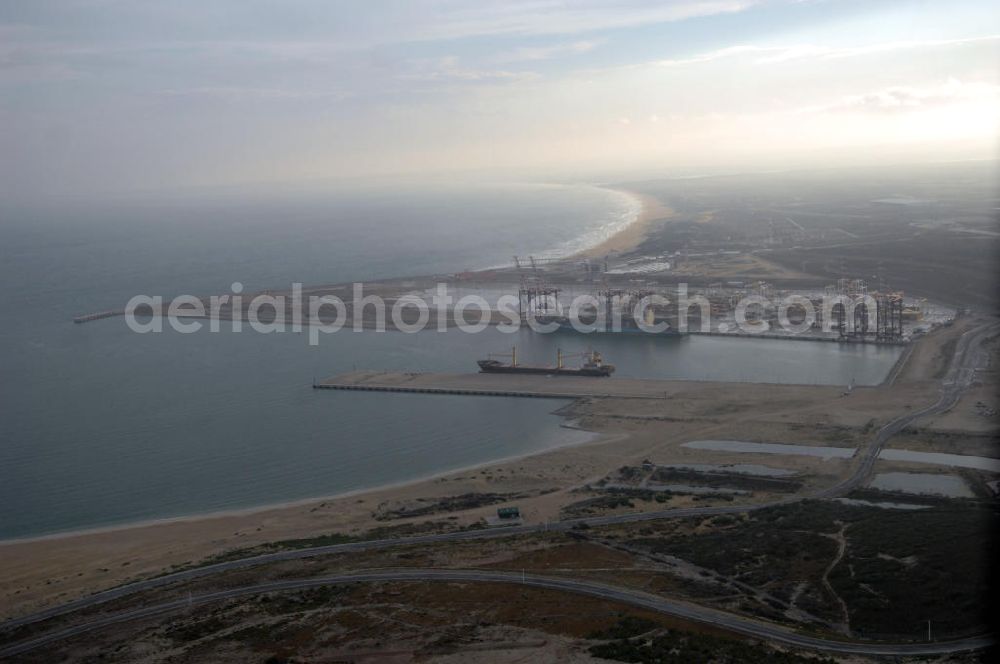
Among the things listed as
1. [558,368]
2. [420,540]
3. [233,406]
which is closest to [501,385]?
Answer: [558,368]

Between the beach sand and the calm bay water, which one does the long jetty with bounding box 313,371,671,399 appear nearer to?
the calm bay water

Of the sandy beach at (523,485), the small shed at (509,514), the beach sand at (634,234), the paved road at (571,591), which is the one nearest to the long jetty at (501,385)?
the sandy beach at (523,485)

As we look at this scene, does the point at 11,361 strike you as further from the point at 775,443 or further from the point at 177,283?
the point at 775,443

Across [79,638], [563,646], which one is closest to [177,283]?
[79,638]

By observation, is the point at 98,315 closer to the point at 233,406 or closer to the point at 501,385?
the point at 233,406

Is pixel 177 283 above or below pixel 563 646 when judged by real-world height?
above

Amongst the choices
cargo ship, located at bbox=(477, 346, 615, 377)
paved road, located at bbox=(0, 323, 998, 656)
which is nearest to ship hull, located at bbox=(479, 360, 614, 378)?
cargo ship, located at bbox=(477, 346, 615, 377)

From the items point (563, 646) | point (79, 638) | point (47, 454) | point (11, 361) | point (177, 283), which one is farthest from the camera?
point (177, 283)
